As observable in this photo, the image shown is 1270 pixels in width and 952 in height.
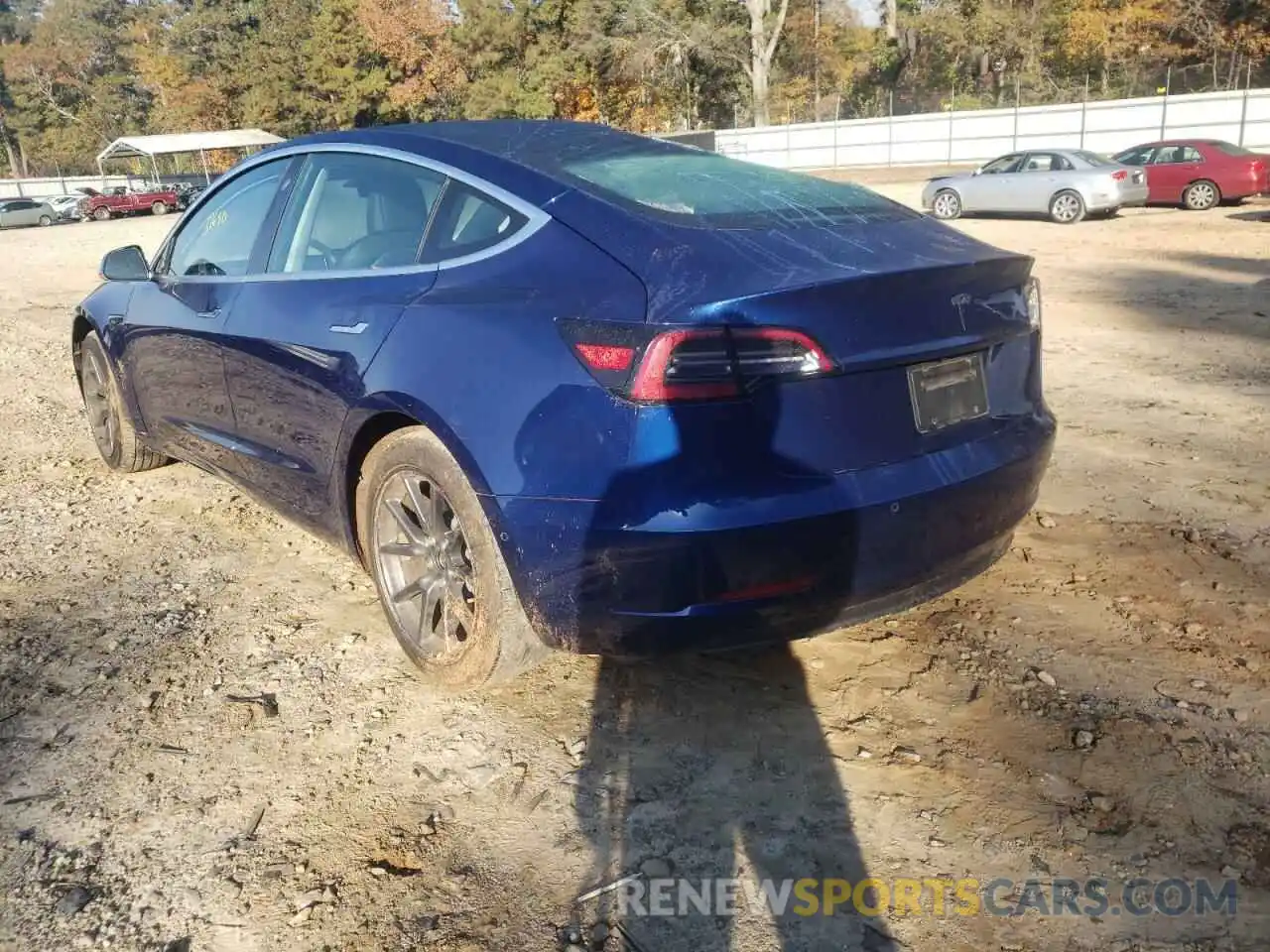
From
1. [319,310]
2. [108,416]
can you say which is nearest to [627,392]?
[319,310]

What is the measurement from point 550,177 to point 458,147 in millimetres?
479

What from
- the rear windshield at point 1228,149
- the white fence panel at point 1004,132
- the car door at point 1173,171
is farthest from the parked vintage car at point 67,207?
the rear windshield at point 1228,149

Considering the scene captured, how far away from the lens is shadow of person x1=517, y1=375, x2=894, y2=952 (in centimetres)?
217

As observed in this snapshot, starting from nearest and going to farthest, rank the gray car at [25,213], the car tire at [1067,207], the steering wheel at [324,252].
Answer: the steering wheel at [324,252], the car tire at [1067,207], the gray car at [25,213]

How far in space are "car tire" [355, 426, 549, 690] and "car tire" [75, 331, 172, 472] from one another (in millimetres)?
2399

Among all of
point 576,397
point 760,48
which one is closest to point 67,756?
point 576,397

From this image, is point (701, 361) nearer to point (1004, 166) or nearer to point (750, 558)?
point (750, 558)

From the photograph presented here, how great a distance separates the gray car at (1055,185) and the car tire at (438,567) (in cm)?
1722

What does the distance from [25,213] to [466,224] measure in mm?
44761

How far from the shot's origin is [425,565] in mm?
3031

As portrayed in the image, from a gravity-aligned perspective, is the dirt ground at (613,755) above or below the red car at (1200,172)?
below

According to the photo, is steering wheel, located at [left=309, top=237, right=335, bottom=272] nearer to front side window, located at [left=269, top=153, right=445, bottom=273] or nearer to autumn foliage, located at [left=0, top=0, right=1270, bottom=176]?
front side window, located at [left=269, top=153, right=445, bottom=273]

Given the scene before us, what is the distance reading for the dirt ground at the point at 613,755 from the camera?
2193mm

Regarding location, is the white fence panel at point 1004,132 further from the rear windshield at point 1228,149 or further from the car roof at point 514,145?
the car roof at point 514,145
